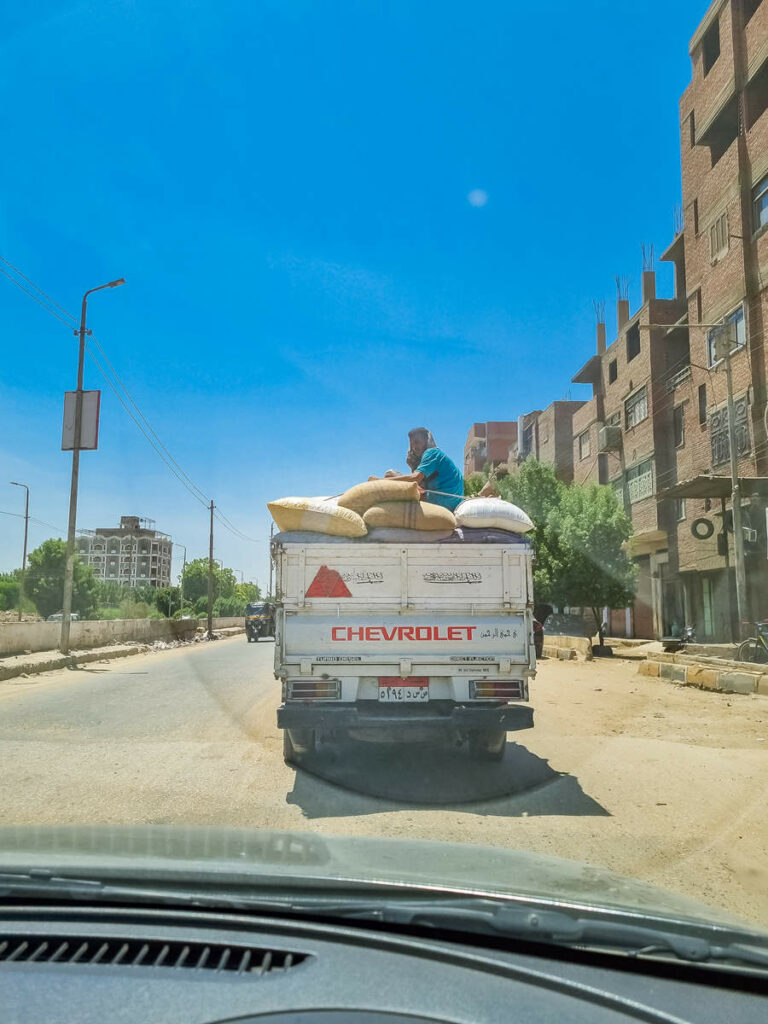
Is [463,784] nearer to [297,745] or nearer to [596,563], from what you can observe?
[297,745]

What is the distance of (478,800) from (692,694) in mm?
9105

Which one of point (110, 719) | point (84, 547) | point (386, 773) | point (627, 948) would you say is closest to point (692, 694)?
point (386, 773)

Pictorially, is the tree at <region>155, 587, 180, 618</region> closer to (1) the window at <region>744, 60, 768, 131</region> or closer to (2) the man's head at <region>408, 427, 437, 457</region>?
(1) the window at <region>744, 60, 768, 131</region>

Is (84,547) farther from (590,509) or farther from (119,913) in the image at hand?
(119,913)

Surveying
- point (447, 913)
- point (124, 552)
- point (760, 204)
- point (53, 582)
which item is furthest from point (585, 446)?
point (124, 552)

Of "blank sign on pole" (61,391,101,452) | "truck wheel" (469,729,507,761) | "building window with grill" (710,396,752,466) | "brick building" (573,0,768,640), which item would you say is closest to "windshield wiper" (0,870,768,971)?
"truck wheel" (469,729,507,761)

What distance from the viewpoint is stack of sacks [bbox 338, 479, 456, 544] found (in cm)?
685

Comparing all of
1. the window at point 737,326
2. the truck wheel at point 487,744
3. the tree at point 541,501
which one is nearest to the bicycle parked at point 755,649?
the window at point 737,326

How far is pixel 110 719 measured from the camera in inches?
411

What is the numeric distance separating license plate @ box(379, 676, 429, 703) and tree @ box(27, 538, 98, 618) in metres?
73.6

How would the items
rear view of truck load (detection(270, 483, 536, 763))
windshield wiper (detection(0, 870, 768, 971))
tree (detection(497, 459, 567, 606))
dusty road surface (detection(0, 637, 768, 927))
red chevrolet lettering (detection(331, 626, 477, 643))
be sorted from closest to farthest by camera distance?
windshield wiper (detection(0, 870, 768, 971)) < dusty road surface (detection(0, 637, 768, 927)) < rear view of truck load (detection(270, 483, 536, 763)) < red chevrolet lettering (detection(331, 626, 477, 643)) < tree (detection(497, 459, 567, 606))

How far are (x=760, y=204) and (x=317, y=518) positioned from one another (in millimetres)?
22362

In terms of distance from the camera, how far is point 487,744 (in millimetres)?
7305

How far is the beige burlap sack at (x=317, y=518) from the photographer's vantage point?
6.79 meters
